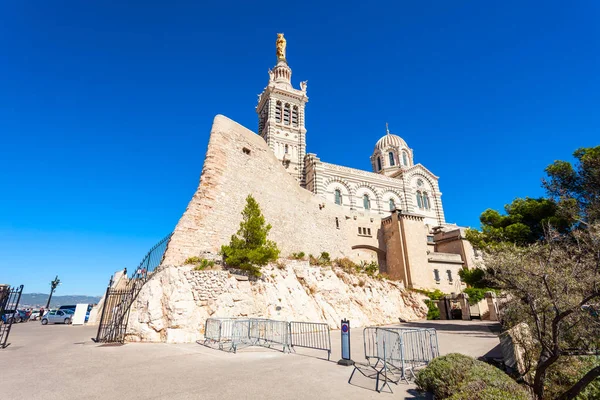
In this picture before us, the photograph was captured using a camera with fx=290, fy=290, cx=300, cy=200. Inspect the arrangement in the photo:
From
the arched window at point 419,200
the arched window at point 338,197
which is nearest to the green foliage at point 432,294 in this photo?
the arched window at point 338,197

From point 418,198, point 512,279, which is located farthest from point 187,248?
point 418,198

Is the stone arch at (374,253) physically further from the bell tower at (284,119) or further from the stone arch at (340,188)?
the bell tower at (284,119)

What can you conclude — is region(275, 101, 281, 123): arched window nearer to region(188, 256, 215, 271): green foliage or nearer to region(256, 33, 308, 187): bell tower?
region(256, 33, 308, 187): bell tower

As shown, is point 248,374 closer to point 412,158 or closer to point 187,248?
point 187,248

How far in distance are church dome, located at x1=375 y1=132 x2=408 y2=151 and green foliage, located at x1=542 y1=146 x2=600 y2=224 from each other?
34.8m

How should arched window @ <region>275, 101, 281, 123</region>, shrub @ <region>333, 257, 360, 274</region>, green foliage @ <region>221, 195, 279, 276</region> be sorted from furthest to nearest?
arched window @ <region>275, 101, 281, 123</region> < shrub @ <region>333, 257, 360, 274</region> < green foliage @ <region>221, 195, 279, 276</region>

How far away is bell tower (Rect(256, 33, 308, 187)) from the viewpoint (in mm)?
46125

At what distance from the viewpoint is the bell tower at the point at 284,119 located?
46.1 metres

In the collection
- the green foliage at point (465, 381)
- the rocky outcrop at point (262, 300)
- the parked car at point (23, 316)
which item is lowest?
the green foliage at point (465, 381)

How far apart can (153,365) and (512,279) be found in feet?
27.9

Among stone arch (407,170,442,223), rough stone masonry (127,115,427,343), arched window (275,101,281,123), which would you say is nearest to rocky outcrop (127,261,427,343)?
rough stone masonry (127,115,427,343)

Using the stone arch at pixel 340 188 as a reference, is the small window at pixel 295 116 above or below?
above

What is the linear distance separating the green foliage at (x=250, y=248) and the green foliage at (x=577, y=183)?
15.3 meters

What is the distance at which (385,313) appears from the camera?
72.1ft
